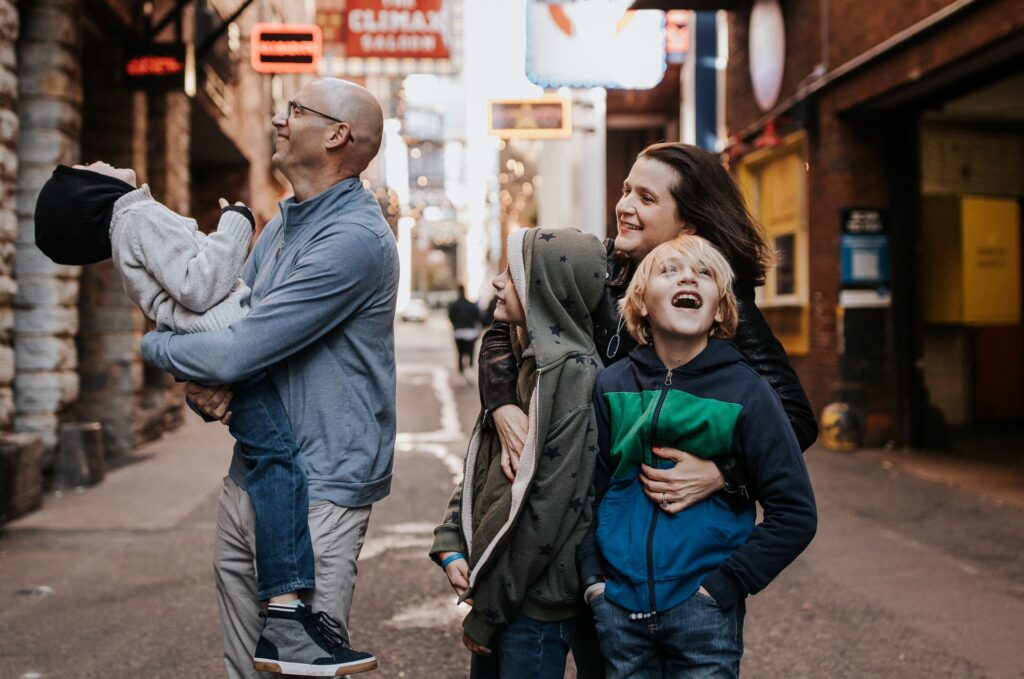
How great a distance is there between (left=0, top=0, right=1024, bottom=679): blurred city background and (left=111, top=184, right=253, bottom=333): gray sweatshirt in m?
1.65

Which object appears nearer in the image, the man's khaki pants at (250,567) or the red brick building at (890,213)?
the man's khaki pants at (250,567)

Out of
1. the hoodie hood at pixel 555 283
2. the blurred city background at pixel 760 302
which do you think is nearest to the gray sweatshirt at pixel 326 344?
the hoodie hood at pixel 555 283

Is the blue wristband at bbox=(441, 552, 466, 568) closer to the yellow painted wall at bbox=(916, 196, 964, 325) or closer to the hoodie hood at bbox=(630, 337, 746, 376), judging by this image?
the hoodie hood at bbox=(630, 337, 746, 376)

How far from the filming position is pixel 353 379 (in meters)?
2.46

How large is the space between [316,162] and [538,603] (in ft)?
4.14

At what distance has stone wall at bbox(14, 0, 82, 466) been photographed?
8.14 meters

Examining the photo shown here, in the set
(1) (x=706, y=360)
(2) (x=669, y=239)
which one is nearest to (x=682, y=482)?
(1) (x=706, y=360)

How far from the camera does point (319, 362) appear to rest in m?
2.43

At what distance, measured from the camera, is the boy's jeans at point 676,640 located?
222 centimetres

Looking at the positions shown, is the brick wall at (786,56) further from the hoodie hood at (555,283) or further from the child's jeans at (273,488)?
the child's jeans at (273,488)

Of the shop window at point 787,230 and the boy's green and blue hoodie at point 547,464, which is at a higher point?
the shop window at point 787,230

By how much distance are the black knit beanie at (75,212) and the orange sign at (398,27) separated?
14.1 metres

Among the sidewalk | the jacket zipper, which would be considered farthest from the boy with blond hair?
the sidewalk

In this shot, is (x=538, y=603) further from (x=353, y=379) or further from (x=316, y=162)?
(x=316, y=162)
